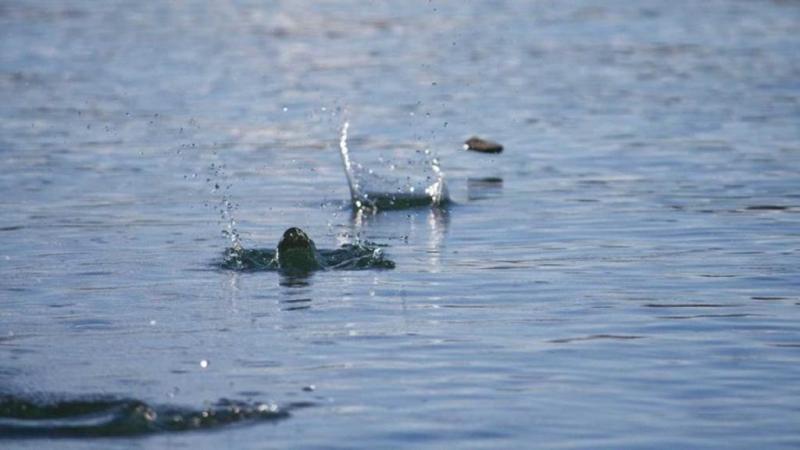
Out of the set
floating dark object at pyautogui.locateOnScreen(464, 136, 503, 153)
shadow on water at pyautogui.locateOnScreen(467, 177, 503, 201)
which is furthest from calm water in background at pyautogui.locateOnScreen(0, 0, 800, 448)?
floating dark object at pyautogui.locateOnScreen(464, 136, 503, 153)

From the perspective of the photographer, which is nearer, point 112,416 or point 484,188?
point 112,416

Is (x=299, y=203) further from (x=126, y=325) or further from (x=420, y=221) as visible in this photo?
(x=126, y=325)

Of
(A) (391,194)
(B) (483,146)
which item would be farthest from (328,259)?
(B) (483,146)

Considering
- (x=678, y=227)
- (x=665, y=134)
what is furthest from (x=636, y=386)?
(x=665, y=134)

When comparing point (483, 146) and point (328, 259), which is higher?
point (483, 146)

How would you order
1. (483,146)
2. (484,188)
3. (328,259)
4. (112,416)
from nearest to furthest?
(112,416), (328,259), (484,188), (483,146)

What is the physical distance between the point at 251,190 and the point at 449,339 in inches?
288

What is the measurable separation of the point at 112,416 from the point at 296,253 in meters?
4.53

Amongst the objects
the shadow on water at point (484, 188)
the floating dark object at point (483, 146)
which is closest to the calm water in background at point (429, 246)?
the shadow on water at point (484, 188)

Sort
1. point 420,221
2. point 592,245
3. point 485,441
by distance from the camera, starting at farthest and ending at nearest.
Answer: point 420,221, point 592,245, point 485,441

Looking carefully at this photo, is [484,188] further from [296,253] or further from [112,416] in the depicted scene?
[112,416]

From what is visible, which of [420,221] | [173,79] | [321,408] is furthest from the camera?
[173,79]

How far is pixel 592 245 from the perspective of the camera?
1362 centimetres

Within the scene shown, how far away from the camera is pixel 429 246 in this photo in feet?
45.1
